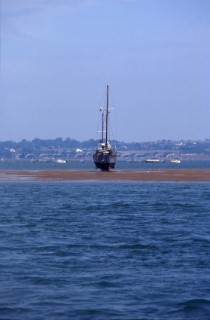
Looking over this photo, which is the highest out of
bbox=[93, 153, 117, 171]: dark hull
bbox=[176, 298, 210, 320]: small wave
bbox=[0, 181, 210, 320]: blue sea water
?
bbox=[93, 153, 117, 171]: dark hull

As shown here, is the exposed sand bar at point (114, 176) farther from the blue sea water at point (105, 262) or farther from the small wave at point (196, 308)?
the small wave at point (196, 308)

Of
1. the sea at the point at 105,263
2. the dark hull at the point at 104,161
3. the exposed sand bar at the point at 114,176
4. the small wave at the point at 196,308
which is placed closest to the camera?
the small wave at the point at 196,308

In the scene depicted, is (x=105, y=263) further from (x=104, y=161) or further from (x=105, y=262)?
(x=104, y=161)

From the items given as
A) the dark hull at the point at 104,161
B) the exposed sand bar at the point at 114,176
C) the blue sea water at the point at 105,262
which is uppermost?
the dark hull at the point at 104,161

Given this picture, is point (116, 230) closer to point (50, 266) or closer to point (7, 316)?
point (50, 266)

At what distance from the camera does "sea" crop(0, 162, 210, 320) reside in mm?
16359

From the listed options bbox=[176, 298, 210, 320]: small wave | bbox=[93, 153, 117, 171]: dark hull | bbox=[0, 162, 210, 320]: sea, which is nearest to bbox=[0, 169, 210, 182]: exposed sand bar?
bbox=[93, 153, 117, 171]: dark hull

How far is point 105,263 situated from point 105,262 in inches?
5.5

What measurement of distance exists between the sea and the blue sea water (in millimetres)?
19

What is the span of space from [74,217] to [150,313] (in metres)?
18.7

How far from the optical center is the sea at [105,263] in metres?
16.4

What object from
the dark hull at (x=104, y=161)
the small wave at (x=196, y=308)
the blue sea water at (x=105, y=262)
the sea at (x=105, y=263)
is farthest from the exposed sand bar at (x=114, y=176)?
the small wave at (x=196, y=308)

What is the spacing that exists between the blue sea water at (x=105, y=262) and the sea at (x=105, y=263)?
0.02m

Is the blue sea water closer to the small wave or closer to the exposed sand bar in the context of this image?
the small wave
